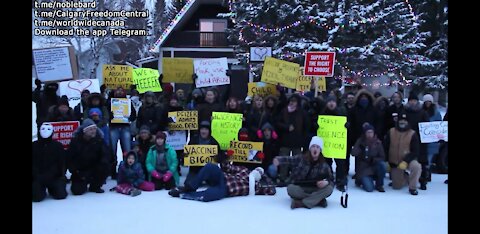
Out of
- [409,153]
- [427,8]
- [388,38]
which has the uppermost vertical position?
[427,8]

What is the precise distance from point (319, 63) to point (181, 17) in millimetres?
15211

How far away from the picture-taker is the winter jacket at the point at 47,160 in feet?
23.9

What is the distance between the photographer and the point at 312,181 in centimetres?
704

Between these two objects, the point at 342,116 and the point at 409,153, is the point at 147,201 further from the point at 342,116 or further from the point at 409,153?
the point at 409,153

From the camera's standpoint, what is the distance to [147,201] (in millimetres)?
7230

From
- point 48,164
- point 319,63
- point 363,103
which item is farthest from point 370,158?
point 48,164

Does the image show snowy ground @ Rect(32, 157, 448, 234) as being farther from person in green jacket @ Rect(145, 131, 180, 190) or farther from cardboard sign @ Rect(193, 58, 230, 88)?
cardboard sign @ Rect(193, 58, 230, 88)

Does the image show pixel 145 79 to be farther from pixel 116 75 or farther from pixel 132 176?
pixel 132 176

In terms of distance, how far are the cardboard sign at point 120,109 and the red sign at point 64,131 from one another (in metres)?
0.84

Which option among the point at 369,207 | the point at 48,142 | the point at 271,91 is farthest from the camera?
the point at 271,91

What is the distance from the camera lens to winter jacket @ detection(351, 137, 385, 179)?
26.4ft

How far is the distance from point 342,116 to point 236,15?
1342 centimetres

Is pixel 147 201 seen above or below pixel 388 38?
below
